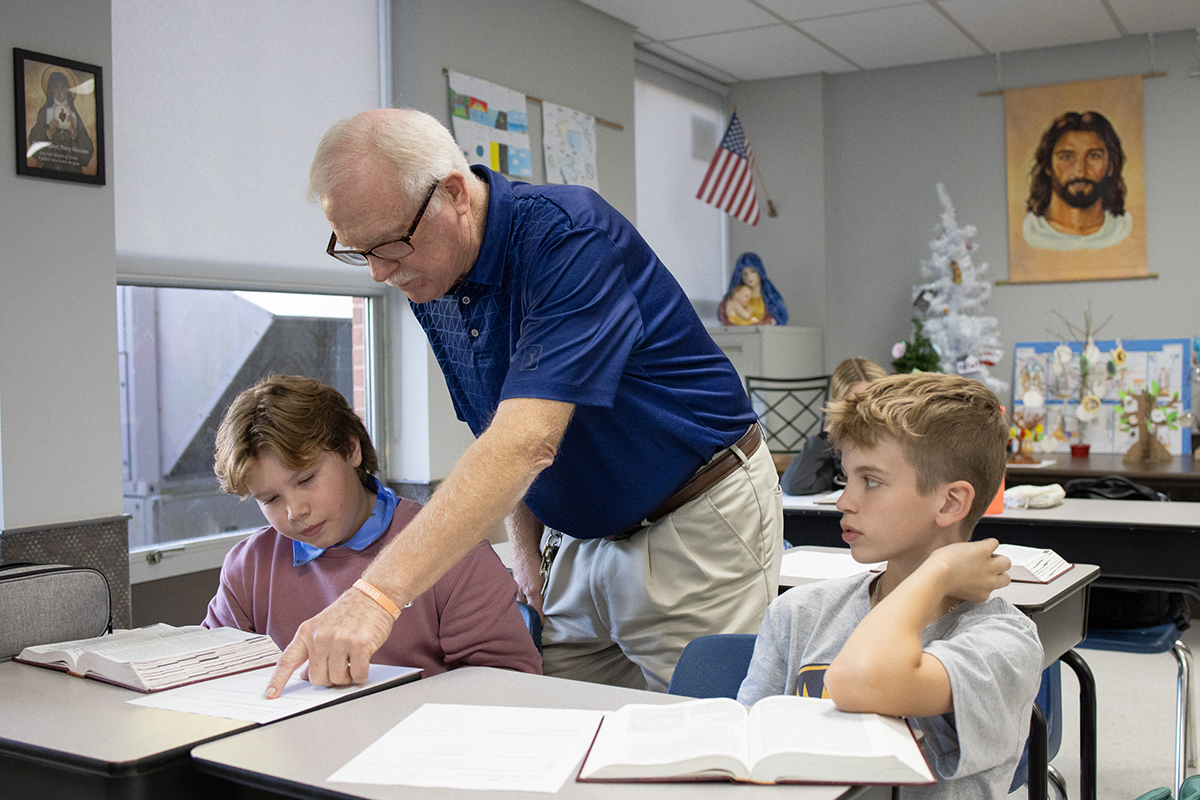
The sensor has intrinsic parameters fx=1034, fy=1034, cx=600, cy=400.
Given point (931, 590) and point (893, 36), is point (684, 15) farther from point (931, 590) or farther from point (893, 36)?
point (931, 590)

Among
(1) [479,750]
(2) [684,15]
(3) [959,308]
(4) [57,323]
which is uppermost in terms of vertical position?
(2) [684,15]

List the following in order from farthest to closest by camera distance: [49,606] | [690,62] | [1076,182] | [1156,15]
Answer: [690,62] → [1076,182] → [1156,15] → [49,606]

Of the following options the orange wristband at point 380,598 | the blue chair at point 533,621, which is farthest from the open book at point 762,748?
the blue chair at point 533,621

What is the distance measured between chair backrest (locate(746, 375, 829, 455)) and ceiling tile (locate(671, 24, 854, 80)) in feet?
5.58

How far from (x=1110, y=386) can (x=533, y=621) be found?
14.1ft

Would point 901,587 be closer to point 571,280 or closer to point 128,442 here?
point 571,280

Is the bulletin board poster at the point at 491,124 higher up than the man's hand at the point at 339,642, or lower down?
higher up

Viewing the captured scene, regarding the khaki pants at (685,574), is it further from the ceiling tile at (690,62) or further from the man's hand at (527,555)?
the ceiling tile at (690,62)

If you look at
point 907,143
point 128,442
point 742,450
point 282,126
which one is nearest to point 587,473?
point 742,450

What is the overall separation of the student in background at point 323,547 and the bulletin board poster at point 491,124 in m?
2.29

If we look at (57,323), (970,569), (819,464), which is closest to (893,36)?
(819,464)

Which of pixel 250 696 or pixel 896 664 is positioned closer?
pixel 896 664

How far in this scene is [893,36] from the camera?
521 centimetres

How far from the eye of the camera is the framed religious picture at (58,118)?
96.6 inches
